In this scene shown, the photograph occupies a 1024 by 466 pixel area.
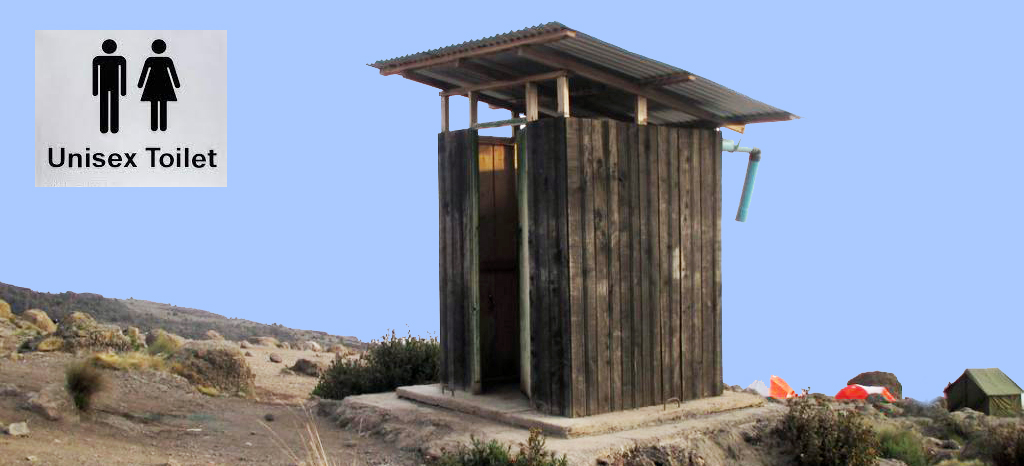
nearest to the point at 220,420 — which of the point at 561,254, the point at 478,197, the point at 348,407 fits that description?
the point at 348,407

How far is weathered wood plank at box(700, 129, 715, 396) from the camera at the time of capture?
10641 mm

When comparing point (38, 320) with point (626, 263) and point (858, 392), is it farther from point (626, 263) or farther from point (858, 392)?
point (858, 392)

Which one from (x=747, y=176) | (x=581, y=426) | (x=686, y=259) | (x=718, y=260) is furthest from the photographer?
(x=747, y=176)

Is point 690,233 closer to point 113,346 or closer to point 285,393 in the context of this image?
point 285,393

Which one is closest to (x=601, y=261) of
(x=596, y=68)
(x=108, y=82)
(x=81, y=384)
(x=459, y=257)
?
(x=459, y=257)

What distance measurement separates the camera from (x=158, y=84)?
13.8 metres

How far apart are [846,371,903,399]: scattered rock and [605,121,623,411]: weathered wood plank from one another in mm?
9471

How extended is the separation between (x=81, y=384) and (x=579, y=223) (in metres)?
5.57

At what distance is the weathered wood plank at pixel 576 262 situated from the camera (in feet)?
30.0

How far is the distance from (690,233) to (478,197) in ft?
7.66

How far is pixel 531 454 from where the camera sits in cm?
802

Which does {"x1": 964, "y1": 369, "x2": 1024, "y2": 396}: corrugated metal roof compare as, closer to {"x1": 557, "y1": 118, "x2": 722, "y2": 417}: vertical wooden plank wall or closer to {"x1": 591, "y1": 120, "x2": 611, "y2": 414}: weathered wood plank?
{"x1": 557, "y1": 118, "x2": 722, "y2": 417}: vertical wooden plank wall

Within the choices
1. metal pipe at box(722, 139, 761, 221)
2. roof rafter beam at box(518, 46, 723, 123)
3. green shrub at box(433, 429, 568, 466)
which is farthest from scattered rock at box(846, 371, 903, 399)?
green shrub at box(433, 429, 568, 466)

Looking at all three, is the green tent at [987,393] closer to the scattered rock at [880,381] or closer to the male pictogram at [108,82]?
the scattered rock at [880,381]
